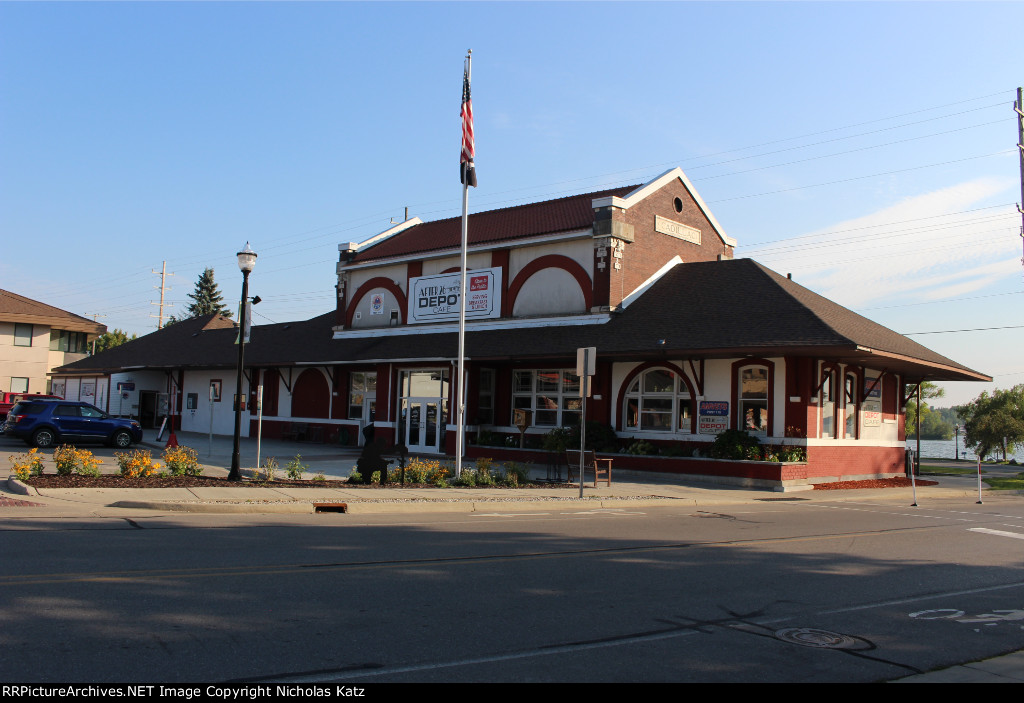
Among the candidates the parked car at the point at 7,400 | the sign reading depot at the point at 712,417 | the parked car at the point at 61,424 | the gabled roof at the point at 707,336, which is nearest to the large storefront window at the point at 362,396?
the gabled roof at the point at 707,336

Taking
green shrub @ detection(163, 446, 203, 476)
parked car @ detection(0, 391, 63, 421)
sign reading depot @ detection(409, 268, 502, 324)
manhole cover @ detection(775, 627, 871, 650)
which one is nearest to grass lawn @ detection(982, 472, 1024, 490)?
sign reading depot @ detection(409, 268, 502, 324)

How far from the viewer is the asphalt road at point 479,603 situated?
18.5ft

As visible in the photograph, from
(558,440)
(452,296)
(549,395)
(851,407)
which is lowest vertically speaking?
(558,440)

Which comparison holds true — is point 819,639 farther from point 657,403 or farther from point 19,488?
point 657,403

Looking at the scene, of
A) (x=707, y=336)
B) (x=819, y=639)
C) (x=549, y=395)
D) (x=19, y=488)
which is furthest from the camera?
(x=549, y=395)

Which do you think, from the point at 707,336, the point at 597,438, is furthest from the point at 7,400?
the point at 707,336

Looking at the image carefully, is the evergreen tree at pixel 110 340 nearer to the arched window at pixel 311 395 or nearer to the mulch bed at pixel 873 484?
the arched window at pixel 311 395

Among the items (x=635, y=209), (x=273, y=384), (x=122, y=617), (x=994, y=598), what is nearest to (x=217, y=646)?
(x=122, y=617)

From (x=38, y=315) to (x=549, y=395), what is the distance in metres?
37.3

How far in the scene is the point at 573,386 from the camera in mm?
28750

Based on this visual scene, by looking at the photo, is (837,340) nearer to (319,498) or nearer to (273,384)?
(319,498)

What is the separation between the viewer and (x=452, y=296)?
3316 cm

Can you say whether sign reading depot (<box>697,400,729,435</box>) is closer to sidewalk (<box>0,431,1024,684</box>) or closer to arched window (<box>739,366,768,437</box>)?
arched window (<box>739,366,768,437</box>)
